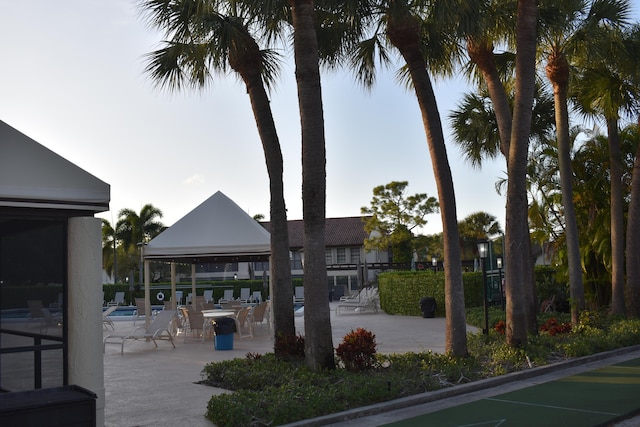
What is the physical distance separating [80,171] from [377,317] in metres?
19.4

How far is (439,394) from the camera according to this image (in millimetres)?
8844

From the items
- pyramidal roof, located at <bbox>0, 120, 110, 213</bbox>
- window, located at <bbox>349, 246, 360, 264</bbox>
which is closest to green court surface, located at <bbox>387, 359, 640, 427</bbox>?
pyramidal roof, located at <bbox>0, 120, 110, 213</bbox>

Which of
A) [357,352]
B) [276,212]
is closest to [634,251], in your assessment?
[276,212]

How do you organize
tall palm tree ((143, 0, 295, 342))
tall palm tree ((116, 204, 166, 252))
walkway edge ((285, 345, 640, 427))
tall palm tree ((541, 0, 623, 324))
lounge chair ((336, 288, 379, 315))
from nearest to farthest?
1. walkway edge ((285, 345, 640, 427))
2. tall palm tree ((143, 0, 295, 342))
3. tall palm tree ((541, 0, 623, 324))
4. lounge chair ((336, 288, 379, 315))
5. tall palm tree ((116, 204, 166, 252))

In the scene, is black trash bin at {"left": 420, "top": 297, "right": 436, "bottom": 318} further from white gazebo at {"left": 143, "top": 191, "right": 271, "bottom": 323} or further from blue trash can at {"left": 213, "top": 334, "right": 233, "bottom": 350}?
blue trash can at {"left": 213, "top": 334, "right": 233, "bottom": 350}

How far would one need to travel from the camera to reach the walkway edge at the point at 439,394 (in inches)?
296

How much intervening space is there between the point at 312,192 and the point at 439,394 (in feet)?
10.6

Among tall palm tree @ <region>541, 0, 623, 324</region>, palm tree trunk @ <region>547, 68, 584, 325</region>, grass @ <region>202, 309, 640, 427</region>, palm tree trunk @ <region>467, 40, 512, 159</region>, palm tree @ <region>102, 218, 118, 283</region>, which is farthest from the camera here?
palm tree @ <region>102, 218, 118, 283</region>

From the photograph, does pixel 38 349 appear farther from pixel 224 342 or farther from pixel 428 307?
pixel 428 307

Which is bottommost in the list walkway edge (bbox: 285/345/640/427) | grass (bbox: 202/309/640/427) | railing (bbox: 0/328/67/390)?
walkway edge (bbox: 285/345/640/427)

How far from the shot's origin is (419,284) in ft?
79.0

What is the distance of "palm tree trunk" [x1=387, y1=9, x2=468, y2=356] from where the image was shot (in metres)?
10.7

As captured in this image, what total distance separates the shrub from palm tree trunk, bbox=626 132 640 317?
395 inches

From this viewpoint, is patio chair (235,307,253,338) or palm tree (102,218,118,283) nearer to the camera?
patio chair (235,307,253,338)
